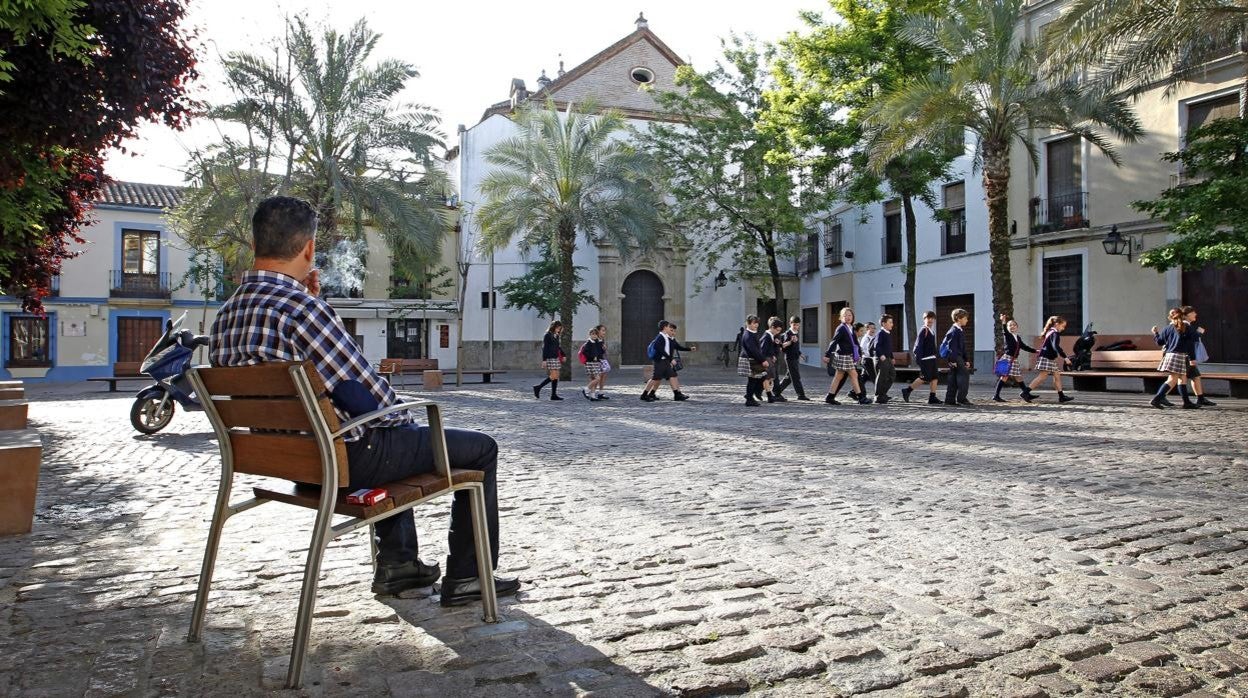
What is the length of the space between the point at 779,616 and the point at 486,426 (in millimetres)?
8489

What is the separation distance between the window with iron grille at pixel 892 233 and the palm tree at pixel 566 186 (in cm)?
1023

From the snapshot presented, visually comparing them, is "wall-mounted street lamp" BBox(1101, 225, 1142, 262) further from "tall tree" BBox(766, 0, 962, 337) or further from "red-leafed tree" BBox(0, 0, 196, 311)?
"red-leafed tree" BBox(0, 0, 196, 311)

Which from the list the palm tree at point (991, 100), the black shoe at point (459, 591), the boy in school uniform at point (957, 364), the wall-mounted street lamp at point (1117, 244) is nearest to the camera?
the black shoe at point (459, 591)

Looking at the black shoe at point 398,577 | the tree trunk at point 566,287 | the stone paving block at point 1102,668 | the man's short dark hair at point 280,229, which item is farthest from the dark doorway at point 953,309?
the man's short dark hair at point 280,229

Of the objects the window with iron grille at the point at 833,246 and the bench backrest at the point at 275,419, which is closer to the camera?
the bench backrest at the point at 275,419

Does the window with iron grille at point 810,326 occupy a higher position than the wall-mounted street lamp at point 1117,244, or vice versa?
the wall-mounted street lamp at point 1117,244

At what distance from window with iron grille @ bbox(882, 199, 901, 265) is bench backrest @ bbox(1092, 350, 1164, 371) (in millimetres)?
13787

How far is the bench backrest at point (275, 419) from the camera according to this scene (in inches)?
102

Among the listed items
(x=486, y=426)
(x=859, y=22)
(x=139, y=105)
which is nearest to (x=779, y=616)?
(x=139, y=105)

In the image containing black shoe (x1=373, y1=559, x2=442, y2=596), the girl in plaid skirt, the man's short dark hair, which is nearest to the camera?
the man's short dark hair

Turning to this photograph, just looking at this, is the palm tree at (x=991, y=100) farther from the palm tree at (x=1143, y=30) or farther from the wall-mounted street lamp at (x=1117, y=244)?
the wall-mounted street lamp at (x=1117, y=244)

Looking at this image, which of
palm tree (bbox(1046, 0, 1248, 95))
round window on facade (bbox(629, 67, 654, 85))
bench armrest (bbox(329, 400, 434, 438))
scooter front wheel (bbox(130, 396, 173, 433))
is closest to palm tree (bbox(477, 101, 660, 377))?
palm tree (bbox(1046, 0, 1248, 95))

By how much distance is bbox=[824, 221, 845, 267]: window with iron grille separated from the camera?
35.5 meters

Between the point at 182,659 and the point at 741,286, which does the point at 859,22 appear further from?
the point at 182,659
